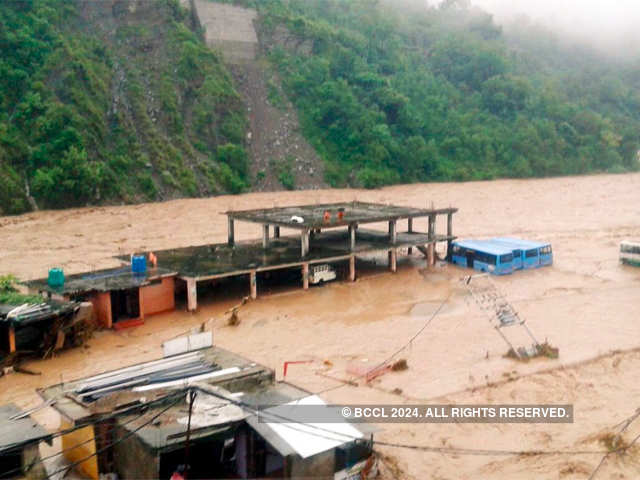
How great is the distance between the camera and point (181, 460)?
438 inches

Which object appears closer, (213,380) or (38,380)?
(213,380)

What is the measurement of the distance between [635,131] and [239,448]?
3356 inches

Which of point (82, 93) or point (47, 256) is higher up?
point (82, 93)

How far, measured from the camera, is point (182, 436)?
34.2 feet

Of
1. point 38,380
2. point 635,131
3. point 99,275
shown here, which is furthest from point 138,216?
point 635,131

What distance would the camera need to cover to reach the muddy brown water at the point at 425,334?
14441 millimetres

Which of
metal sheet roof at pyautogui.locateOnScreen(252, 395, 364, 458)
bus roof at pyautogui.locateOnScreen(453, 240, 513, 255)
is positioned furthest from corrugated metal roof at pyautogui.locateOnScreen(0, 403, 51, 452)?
bus roof at pyautogui.locateOnScreen(453, 240, 513, 255)

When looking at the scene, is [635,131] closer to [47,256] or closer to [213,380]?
[47,256]

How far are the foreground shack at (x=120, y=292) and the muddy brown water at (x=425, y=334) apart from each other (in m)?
0.59

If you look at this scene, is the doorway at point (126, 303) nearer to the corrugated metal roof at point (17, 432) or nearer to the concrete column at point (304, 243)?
the concrete column at point (304, 243)

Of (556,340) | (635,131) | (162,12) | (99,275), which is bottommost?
(556,340)

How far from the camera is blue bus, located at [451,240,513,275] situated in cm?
3123

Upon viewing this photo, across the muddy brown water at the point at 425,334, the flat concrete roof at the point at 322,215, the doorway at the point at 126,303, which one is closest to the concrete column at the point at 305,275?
the muddy brown water at the point at 425,334

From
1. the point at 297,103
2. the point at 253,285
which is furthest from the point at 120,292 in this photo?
the point at 297,103
